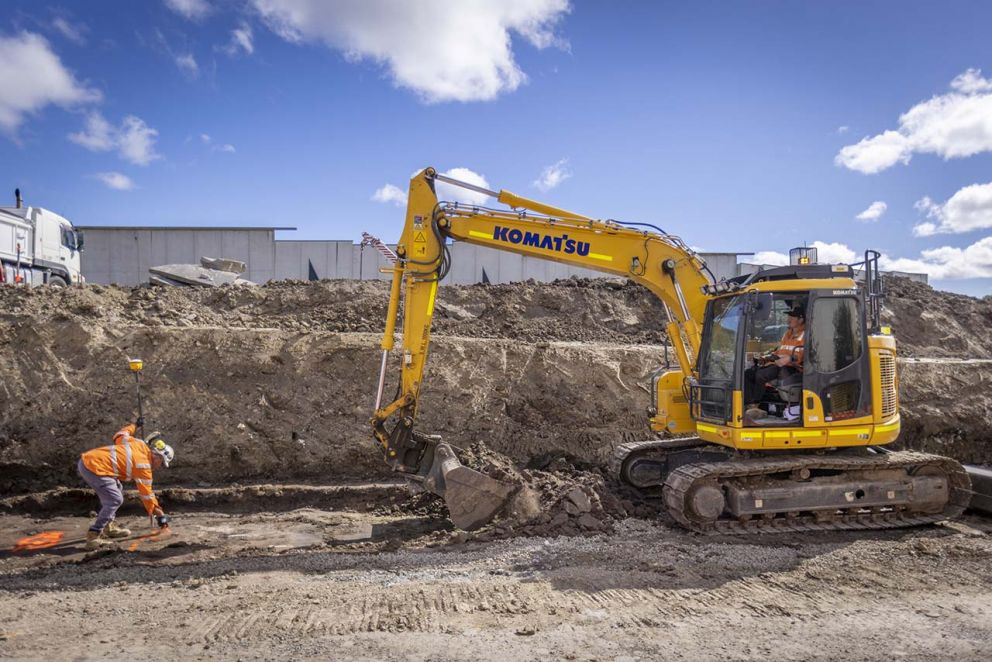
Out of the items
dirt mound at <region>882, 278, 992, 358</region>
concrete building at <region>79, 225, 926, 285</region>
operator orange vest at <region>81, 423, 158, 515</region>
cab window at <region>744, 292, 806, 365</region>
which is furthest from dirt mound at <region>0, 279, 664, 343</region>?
concrete building at <region>79, 225, 926, 285</region>

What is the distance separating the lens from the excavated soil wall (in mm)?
9492

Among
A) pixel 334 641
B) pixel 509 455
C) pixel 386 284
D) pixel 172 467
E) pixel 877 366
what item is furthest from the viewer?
pixel 386 284

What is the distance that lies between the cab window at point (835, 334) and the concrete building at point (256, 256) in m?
18.1

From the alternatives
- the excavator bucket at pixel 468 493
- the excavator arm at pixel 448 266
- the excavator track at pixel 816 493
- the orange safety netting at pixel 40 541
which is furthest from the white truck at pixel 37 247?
the excavator track at pixel 816 493

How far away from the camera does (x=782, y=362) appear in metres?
6.94

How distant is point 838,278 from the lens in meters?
6.90

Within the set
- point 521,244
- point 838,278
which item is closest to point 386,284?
point 521,244

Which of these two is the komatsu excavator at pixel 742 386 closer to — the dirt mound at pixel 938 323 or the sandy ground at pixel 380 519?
the sandy ground at pixel 380 519

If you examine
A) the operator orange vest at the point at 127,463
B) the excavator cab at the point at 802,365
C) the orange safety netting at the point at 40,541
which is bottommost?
the orange safety netting at the point at 40,541

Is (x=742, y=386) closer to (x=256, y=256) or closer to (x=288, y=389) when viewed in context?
(x=288, y=389)

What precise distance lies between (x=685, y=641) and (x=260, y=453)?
6947 millimetres

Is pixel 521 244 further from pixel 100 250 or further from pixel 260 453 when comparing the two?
pixel 100 250

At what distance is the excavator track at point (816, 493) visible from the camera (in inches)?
266

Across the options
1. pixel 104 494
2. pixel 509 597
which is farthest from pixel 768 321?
pixel 104 494
